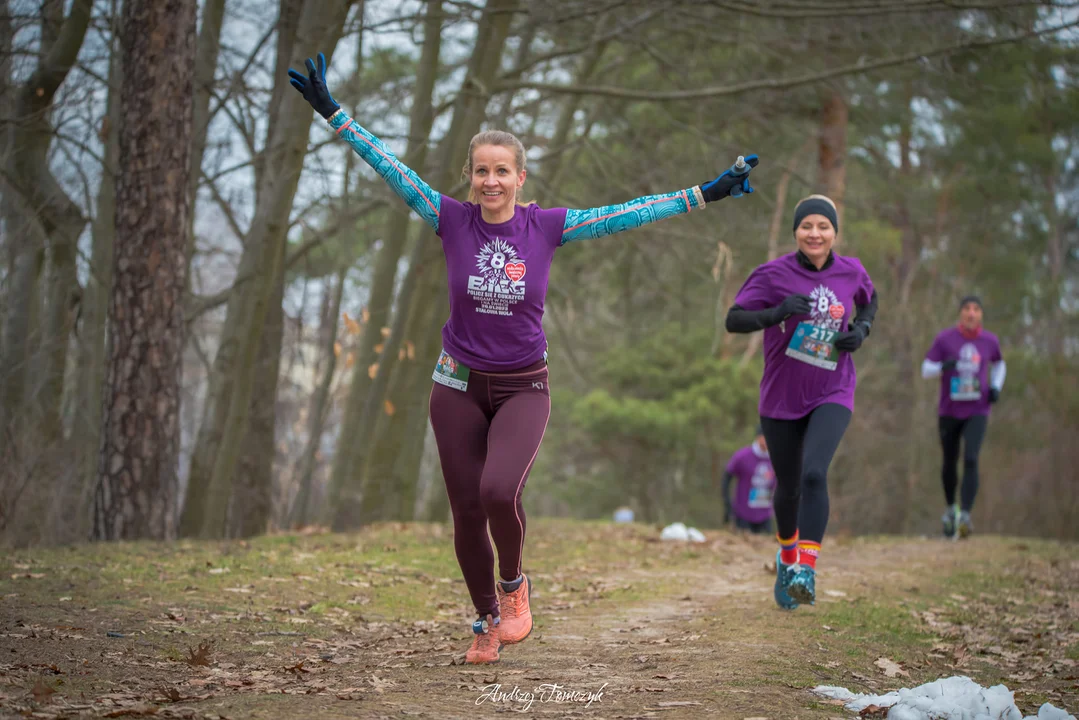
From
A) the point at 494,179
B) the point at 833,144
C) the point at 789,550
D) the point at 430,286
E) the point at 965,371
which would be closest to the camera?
the point at 494,179

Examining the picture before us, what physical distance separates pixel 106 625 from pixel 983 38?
31.9 feet

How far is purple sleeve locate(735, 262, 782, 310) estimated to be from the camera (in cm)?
671

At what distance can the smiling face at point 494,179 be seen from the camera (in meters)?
5.07

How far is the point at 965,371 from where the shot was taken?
1164 centimetres

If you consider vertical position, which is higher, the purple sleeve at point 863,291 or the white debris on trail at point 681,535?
the purple sleeve at point 863,291

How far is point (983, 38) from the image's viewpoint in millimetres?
10883

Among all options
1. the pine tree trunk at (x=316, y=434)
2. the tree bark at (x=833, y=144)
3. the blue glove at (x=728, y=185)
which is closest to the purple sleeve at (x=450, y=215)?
the blue glove at (x=728, y=185)

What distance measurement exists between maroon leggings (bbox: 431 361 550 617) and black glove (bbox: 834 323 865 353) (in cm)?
216

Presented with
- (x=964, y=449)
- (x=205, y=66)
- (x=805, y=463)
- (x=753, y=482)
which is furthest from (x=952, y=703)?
(x=753, y=482)

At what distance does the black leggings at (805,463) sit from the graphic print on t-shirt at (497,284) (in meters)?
2.31

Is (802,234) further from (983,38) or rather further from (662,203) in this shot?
(983,38)

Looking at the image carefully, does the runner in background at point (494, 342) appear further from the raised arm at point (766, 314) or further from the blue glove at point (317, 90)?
the raised arm at point (766, 314)

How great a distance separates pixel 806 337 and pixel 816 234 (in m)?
0.63

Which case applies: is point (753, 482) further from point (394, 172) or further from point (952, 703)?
point (952, 703)
